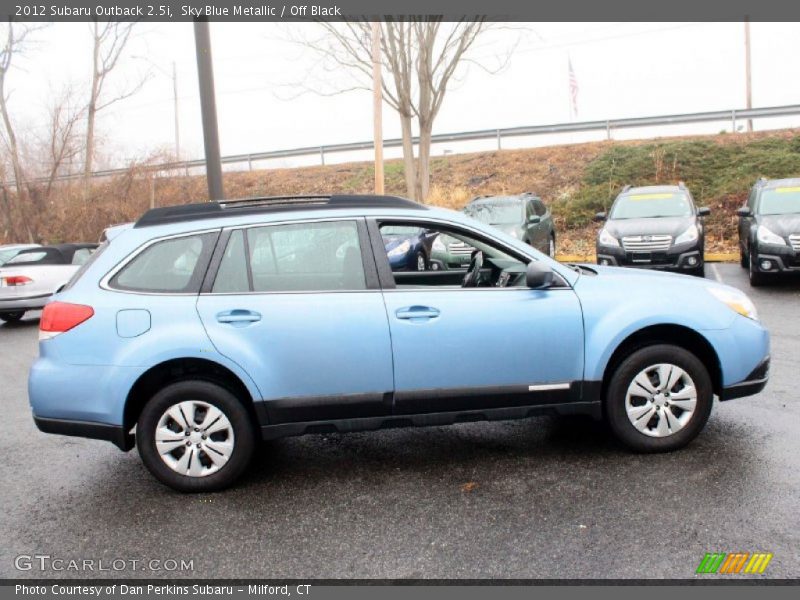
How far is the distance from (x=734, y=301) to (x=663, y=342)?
1.87ft

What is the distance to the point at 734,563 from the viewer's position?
10.5 feet

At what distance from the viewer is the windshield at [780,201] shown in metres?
11.2

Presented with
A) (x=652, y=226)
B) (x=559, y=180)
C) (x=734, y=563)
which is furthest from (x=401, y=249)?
(x=559, y=180)

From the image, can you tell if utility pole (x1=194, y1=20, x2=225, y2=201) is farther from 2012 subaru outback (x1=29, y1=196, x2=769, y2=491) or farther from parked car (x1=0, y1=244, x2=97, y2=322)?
2012 subaru outback (x1=29, y1=196, x2=769, y2=491)

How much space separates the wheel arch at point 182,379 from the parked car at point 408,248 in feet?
24.3

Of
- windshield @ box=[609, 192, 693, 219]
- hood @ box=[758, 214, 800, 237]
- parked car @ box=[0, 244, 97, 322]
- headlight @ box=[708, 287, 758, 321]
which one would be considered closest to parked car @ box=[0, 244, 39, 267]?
parked car @ box=[0, 244, 97, 322]

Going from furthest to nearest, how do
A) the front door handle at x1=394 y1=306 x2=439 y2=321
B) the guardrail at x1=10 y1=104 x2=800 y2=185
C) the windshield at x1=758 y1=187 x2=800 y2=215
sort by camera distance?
the guardrail at x1=10 y1=104 x2=800 y2=185 < the windshield at x1=758 y1=187 x2=800 y2=215 < the front door handle at x1=394 y1=306 x2=439 y2=321

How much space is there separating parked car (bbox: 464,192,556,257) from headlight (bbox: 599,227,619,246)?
226 cm

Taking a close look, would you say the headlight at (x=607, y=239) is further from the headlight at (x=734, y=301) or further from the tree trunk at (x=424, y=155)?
the tree trunk at (x=424, y=155)

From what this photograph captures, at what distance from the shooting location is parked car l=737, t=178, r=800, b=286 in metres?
10.4

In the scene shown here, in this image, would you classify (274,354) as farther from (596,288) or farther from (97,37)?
(97,37)

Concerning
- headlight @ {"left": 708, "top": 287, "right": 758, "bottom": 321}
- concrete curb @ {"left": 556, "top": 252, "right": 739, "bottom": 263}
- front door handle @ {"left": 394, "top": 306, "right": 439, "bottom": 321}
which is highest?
front door handle @ {"left": 394, "top": 306, "right": 439, "bottom": 321}

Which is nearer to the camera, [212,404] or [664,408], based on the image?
[212,404]

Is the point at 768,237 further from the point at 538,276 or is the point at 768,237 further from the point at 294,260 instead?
the point at 294,260
